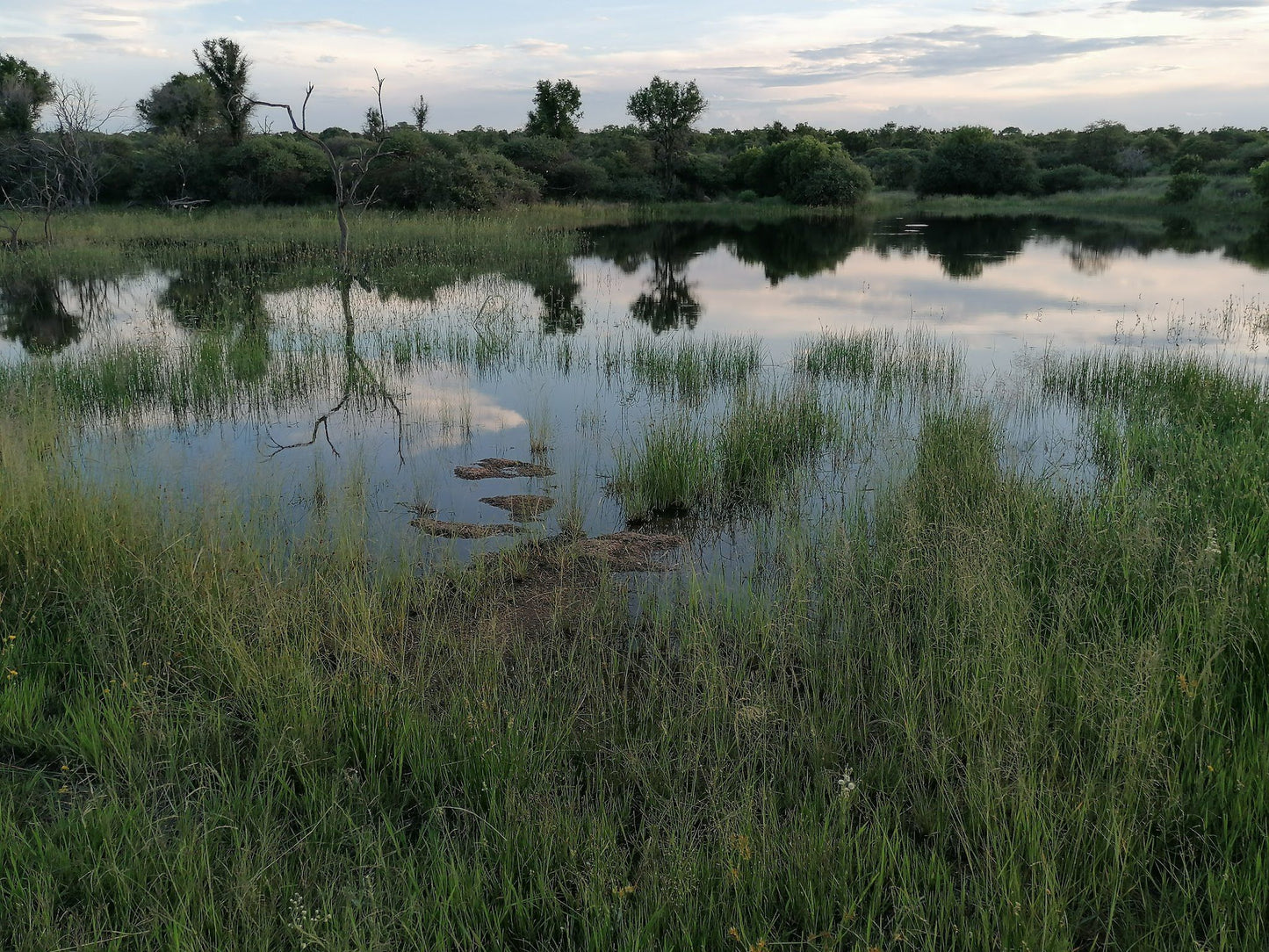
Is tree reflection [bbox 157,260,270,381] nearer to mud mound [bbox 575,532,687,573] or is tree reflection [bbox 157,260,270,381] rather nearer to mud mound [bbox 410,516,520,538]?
mud mound [bbox 410,516,520,538]

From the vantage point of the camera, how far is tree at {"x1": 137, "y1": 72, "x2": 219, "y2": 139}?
127ft

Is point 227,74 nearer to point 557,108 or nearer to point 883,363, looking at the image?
point 557,108

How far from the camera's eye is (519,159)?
4228 cm

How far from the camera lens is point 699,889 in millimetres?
2350

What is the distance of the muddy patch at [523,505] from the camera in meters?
5.99

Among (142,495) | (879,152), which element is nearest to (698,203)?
(879,152)

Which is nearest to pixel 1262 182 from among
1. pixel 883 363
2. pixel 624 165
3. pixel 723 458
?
pixel 624 165

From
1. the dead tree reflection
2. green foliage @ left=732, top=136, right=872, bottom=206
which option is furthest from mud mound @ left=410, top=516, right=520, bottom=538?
green foliage @ left=732, top=136, right=872, bottom=206

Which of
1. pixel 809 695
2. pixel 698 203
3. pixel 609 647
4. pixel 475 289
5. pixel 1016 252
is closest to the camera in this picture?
pixel 809 695

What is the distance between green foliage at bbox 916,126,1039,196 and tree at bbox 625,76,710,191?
48.1ft

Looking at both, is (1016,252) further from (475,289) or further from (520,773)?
(520,773)

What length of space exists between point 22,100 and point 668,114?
30.4 meters

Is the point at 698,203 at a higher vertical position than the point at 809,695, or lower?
higher

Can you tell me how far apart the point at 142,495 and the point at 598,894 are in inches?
149
